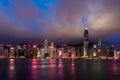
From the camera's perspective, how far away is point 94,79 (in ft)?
245

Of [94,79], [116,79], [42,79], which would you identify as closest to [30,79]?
[42,79]

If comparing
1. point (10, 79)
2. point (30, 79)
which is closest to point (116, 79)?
point (30, 79)

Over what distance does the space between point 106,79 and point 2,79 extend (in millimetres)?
26221

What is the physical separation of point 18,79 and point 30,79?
367 centimetres

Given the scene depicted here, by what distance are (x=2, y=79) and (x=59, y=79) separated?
14.3m

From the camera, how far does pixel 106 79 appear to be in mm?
76625

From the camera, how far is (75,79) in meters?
75.9

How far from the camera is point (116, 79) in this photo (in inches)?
3056

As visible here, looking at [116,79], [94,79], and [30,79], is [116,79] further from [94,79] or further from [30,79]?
[30,79]

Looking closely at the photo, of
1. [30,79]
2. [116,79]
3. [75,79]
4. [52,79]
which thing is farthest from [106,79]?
[30,79]

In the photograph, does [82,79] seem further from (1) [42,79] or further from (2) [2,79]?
(2) [2,79]

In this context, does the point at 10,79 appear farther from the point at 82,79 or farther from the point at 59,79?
the point at 82,79

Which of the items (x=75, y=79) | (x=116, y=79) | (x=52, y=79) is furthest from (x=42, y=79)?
(x=116, y=79)

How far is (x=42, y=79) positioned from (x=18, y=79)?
6150 mm
